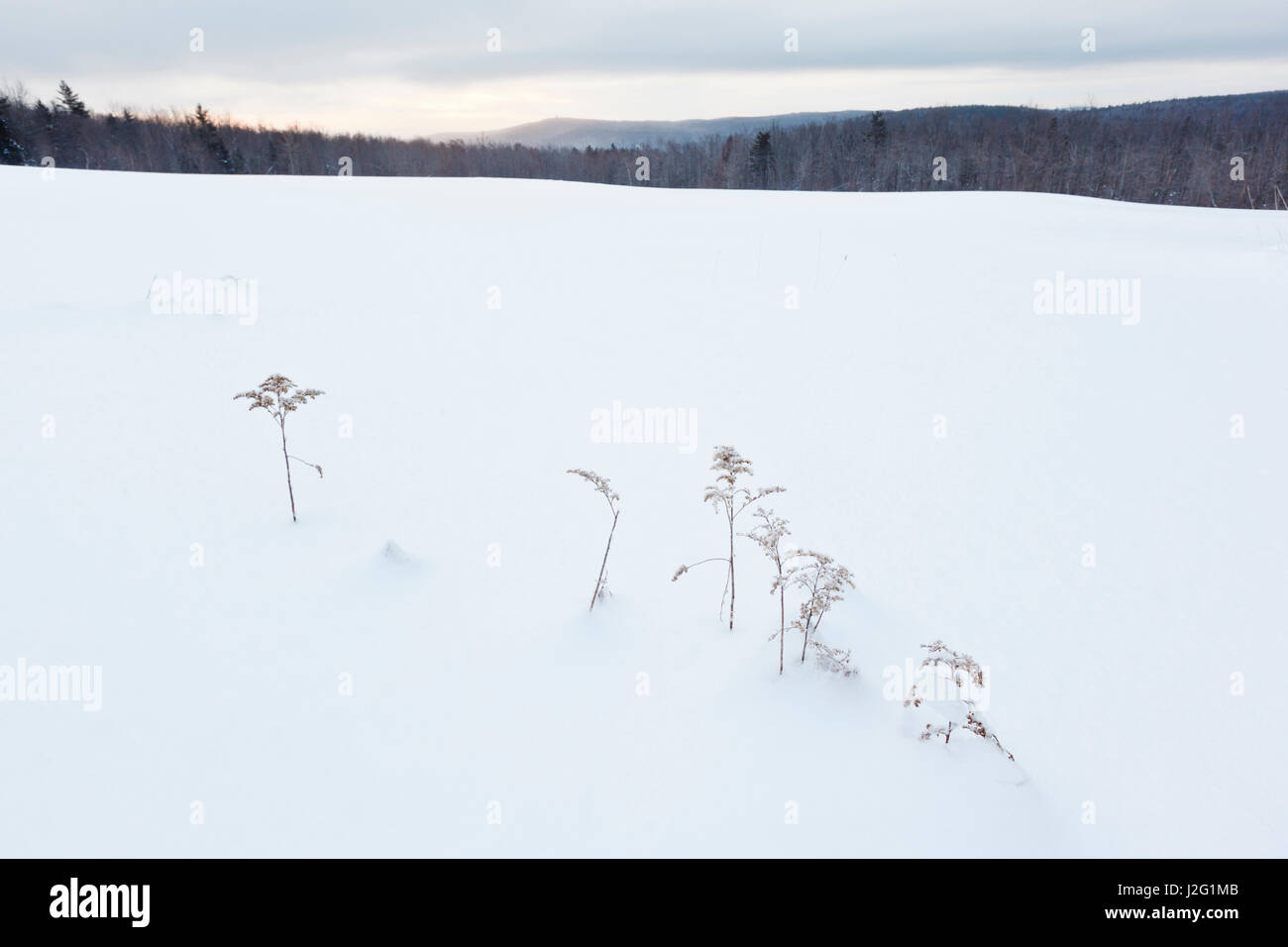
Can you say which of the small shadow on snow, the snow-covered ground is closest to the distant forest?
the snow-covered ground

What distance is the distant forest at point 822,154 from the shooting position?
51.8 metres

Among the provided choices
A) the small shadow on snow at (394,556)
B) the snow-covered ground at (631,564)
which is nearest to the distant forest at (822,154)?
the snow-covered ground at (631,564)

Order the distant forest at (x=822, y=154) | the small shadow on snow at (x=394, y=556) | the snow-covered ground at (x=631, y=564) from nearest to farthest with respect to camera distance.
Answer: the snow-covered ground at (x=631, y=564)
the small shadow on snow at (x=394, y=556)
the distant forest at (x=822, y=154)

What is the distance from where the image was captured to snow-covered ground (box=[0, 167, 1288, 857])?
8.25 ft

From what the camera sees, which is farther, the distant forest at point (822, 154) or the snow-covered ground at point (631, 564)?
the distant forest at point (822, 154)

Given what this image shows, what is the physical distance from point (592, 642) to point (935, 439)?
340cm

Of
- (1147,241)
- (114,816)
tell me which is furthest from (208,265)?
(1147,241)

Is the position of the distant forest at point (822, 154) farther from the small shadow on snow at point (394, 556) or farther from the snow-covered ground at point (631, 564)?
the small shadow on snow at point (394, 556)

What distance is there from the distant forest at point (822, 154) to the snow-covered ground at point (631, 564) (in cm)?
4182

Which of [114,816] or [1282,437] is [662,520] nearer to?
[114,816]

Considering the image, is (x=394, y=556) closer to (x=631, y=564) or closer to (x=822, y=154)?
(x=631, y=564)

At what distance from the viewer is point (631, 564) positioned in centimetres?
396

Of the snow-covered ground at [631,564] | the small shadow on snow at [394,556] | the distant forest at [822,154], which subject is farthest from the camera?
the distant forest at [822,154]

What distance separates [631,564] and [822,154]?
7545 centimetres
